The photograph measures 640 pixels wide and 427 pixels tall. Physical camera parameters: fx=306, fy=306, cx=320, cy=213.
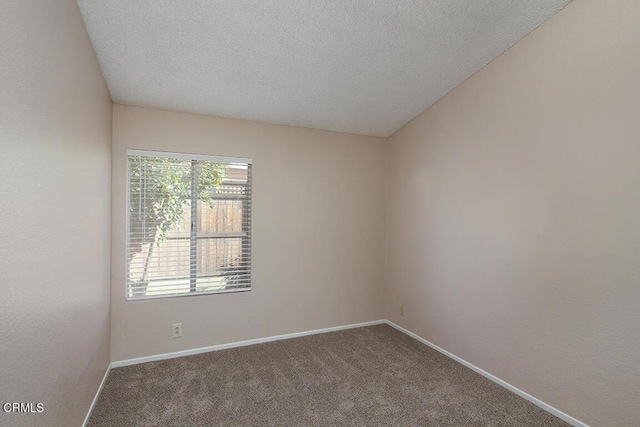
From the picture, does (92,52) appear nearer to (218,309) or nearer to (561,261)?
(218,309)

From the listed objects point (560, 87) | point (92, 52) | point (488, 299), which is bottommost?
point (488, 299)

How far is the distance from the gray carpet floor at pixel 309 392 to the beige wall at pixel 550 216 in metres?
0.36

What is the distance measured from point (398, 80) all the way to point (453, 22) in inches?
26.6

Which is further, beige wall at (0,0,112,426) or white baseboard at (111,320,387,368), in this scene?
white baseboard at (111,320,387,368)

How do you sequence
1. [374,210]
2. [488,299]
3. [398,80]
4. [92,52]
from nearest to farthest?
[92,52] < [488,299] < [398,80] < [374,210]

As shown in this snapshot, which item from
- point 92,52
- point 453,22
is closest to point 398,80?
point 453,22

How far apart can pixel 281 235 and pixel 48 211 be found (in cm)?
220

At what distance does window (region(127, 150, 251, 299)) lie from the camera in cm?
281

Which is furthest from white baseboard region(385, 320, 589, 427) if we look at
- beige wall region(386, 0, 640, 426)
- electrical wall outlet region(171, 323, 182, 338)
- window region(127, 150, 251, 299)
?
electrical wall outlet region(171, 323, 182, 338)

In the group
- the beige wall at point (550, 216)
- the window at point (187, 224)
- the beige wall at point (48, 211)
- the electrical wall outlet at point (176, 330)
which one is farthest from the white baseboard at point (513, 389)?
the beige wall at point (48, 211)

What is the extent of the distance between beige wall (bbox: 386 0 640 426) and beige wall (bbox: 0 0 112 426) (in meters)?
2.86

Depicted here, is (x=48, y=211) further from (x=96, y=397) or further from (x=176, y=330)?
(x=176, y=330)

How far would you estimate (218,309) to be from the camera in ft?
10.1

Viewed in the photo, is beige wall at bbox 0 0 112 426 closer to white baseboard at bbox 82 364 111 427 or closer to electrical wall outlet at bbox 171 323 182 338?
white baseboard at bbox 82 364 111 427
